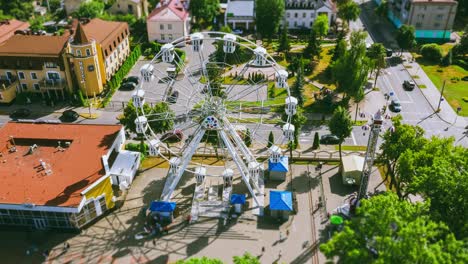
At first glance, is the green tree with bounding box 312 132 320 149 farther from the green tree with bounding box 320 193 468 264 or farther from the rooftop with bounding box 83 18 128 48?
the rooftop with bounding box 83 18 128 48

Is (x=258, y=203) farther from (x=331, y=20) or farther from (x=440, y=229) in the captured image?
(x=331, y=20)

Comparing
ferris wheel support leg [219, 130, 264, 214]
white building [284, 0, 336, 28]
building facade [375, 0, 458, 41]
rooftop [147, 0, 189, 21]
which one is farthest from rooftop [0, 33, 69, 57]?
building facade [375, 0, 458, 41]

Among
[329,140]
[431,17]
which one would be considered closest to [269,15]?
[431,17]

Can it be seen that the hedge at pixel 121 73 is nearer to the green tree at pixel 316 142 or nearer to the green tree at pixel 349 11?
the green tree at pixel 316 142

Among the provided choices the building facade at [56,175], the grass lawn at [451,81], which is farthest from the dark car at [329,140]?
the building facade at [56,175]

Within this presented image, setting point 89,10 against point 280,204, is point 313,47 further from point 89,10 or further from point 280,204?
point 89,10

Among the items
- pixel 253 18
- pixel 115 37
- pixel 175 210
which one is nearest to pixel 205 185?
pixel 175 210
